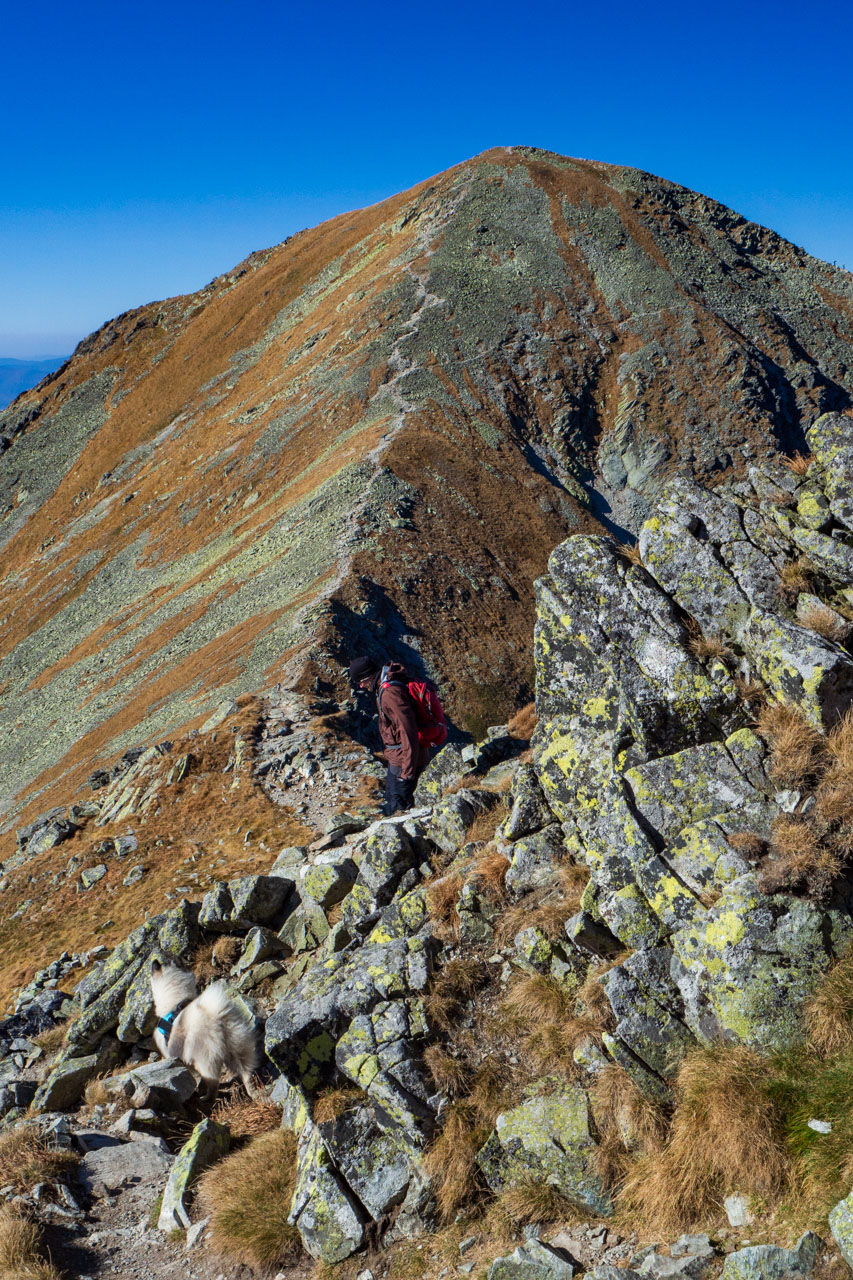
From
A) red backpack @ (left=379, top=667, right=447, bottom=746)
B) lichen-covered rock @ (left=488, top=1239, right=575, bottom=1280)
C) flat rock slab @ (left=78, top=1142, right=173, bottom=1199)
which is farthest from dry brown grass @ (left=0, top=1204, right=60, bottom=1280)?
red backpack @ (left=379, top=667, right=447, bottom=746)

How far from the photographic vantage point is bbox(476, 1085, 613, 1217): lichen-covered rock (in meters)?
7.31

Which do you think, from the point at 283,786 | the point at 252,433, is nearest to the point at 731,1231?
the point at 283,786

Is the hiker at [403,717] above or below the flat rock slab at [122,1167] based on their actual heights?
above

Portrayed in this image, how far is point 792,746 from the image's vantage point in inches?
337

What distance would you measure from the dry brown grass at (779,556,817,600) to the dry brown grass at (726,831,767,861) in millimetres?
3389

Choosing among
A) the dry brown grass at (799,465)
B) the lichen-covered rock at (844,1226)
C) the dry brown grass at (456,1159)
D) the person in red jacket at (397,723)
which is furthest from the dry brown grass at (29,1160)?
the dry brown grass at (799,465)

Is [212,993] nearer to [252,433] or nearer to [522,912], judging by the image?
[522,912]

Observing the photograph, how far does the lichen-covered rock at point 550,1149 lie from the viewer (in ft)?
24.0

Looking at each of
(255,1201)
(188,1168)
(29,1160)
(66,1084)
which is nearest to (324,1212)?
(255,1201)

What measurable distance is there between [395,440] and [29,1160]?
47886 mm

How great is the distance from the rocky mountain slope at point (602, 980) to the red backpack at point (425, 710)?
2.60 meters

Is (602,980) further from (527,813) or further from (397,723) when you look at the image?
(397,723)

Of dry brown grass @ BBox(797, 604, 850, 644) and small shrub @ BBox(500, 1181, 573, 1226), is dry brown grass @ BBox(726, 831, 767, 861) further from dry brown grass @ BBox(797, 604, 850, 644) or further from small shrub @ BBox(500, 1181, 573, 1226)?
small shrub @ BBox(500, 1181, 573, 1226)

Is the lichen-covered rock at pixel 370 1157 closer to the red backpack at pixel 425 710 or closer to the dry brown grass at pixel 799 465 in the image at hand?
the red backpack at pixel 425 710
